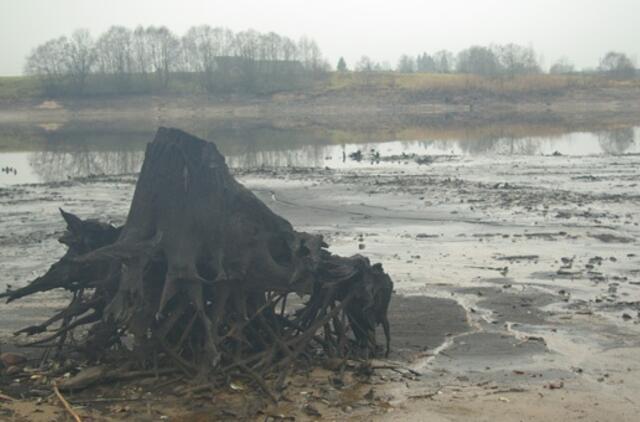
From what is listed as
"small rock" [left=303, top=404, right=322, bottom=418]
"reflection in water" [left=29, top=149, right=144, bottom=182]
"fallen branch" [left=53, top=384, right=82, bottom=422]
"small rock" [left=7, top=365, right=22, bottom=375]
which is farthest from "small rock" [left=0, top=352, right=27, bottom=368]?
"reflection in water" [left=29, top=149, right=144, bottom=182]

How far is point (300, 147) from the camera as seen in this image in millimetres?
46000

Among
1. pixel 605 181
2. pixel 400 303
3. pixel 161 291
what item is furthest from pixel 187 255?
pixel 605 181

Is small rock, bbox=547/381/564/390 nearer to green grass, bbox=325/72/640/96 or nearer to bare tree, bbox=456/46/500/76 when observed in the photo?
green grass, bbox=325/72/640/96

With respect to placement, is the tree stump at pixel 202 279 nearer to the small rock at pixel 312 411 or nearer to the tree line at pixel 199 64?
the small rock at pixel 312 411

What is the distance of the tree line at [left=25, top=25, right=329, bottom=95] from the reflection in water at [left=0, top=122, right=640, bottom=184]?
1986 inches

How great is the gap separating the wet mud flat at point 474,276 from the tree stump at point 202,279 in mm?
738

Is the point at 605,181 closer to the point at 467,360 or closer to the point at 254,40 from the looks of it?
the point at 467,360

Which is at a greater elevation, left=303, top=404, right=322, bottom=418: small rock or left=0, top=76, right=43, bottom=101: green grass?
left=0, top=76, right=43, bottom=101: green grass

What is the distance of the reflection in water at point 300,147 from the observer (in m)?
37.0

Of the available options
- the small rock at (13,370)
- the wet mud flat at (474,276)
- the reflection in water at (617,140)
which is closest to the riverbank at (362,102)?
the reflection in water at (617,140)

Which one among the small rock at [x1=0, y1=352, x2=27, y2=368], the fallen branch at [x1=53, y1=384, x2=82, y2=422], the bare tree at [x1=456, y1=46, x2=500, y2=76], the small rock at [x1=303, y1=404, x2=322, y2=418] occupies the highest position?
the bare tree at [x1=456, y1=46, x2=500, y2=76]

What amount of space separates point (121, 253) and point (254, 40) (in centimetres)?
12936

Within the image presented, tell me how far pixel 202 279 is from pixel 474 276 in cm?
642

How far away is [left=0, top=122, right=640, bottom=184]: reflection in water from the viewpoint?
121 feet
